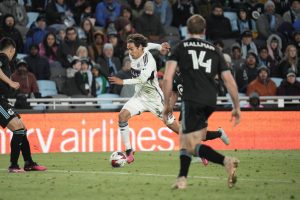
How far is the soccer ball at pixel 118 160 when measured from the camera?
50.6 feet

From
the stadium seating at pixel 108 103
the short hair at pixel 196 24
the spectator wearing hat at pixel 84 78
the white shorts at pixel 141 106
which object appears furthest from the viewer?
the spectator wearing hat at pixel 84 78

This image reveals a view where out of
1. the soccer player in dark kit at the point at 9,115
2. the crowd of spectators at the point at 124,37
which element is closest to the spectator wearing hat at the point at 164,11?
the crowd of spectators at the point at 124,37

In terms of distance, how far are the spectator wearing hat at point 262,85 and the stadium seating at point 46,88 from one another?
16.7 feet

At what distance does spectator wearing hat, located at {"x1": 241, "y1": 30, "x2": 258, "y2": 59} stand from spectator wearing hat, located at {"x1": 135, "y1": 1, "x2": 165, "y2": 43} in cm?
235

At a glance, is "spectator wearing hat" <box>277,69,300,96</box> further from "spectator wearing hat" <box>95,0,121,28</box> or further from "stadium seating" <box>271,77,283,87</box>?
"spectator wearing hat" <box>95,0,121,28</box>

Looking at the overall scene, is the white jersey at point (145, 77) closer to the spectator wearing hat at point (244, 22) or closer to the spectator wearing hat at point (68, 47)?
the spectator wearing hat at point (68, 47)

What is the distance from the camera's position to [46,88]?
22.3 metres

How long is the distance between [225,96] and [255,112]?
6.65 ft

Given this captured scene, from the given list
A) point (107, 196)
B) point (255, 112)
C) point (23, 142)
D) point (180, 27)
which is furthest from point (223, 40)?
point (107, 196)

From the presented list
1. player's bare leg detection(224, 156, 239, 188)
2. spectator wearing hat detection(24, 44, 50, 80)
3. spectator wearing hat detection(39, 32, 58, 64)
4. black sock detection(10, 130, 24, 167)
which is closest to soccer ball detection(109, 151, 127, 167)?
black sock detection(10, 130, 24, 167)

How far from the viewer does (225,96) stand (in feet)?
74.8

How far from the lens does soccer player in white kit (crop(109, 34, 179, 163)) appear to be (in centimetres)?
1584

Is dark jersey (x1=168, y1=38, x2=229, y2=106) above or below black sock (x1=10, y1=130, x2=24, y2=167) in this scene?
above

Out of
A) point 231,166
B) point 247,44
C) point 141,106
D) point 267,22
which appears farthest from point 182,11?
point 231,166
